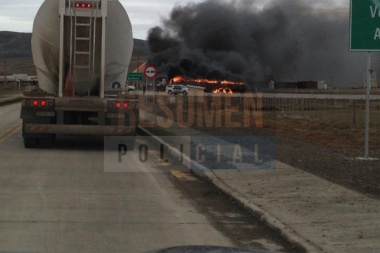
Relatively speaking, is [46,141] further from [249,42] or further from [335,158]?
[249,42]

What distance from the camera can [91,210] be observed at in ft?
30.5

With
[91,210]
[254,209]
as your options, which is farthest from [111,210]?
[254,209]

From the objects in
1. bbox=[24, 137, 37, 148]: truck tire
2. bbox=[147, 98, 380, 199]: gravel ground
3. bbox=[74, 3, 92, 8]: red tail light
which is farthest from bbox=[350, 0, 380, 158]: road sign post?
bbox=[24, 137, 37, 148]: truck tire

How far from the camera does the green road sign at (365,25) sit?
47.6ft

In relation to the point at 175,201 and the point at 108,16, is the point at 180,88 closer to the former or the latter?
the point at 108,16

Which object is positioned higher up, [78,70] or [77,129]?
[78,70]

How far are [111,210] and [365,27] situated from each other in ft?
26.3

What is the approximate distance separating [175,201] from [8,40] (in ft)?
650

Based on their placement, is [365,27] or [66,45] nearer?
[365,27]

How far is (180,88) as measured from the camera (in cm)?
6800

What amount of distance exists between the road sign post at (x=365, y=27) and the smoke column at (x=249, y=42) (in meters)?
62.3

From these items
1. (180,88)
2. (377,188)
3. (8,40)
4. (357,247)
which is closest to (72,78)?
(377,188)

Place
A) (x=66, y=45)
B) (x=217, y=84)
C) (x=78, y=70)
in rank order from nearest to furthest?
(x=66, y=45) → (x=78, y=70) → (x=217, y=84)

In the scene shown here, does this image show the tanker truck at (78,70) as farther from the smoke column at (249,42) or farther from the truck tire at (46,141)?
the smoke column at (249,42)
